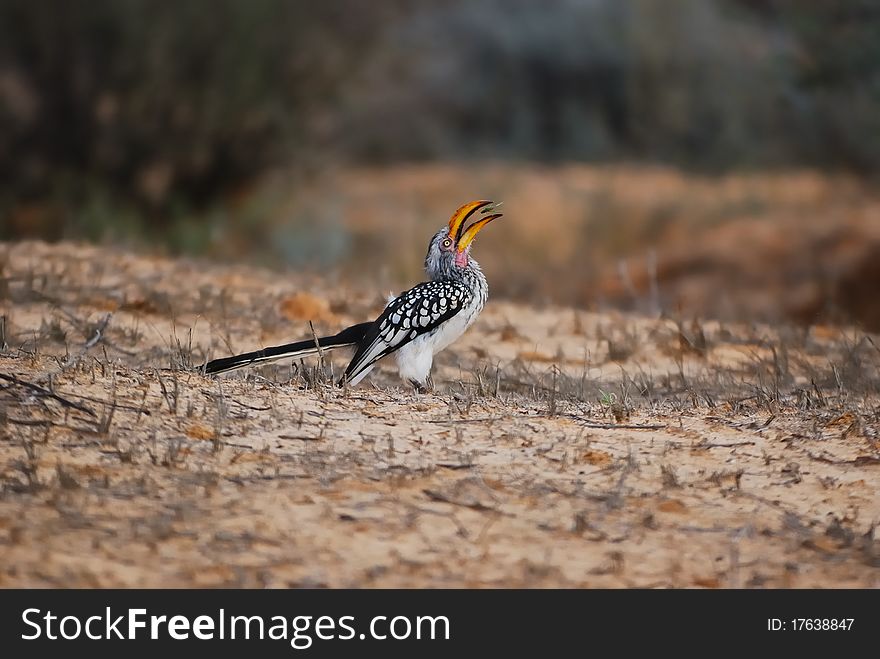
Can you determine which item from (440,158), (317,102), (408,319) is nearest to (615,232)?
(317,102)

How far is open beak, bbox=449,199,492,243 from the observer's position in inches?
218

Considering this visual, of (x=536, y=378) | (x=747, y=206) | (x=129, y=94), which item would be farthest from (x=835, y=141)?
(x=536, y=378)

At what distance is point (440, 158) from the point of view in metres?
22.1

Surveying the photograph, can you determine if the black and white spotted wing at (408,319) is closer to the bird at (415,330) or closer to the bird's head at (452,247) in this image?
the bird at (415,330)

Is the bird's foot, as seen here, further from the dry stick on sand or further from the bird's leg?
the dry stick on sand

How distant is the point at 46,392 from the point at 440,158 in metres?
18.3

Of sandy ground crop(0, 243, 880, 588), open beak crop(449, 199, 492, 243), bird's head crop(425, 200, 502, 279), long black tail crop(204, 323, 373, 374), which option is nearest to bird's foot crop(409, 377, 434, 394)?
sandy ground crop(0, 243, 880, 588)

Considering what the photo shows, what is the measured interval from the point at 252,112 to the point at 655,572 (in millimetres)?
12705

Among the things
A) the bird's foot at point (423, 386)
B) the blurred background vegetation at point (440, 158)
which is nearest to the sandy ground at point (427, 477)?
the bird's foot at point (423, 386)

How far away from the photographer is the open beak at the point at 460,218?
5.54m

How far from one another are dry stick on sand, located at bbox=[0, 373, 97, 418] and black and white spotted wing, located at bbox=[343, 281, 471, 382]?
1.26 meters

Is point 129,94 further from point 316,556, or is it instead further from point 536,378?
point 316,556

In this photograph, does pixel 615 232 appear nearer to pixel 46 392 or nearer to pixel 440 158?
pixel 440 158

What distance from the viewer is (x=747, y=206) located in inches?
A: 655
